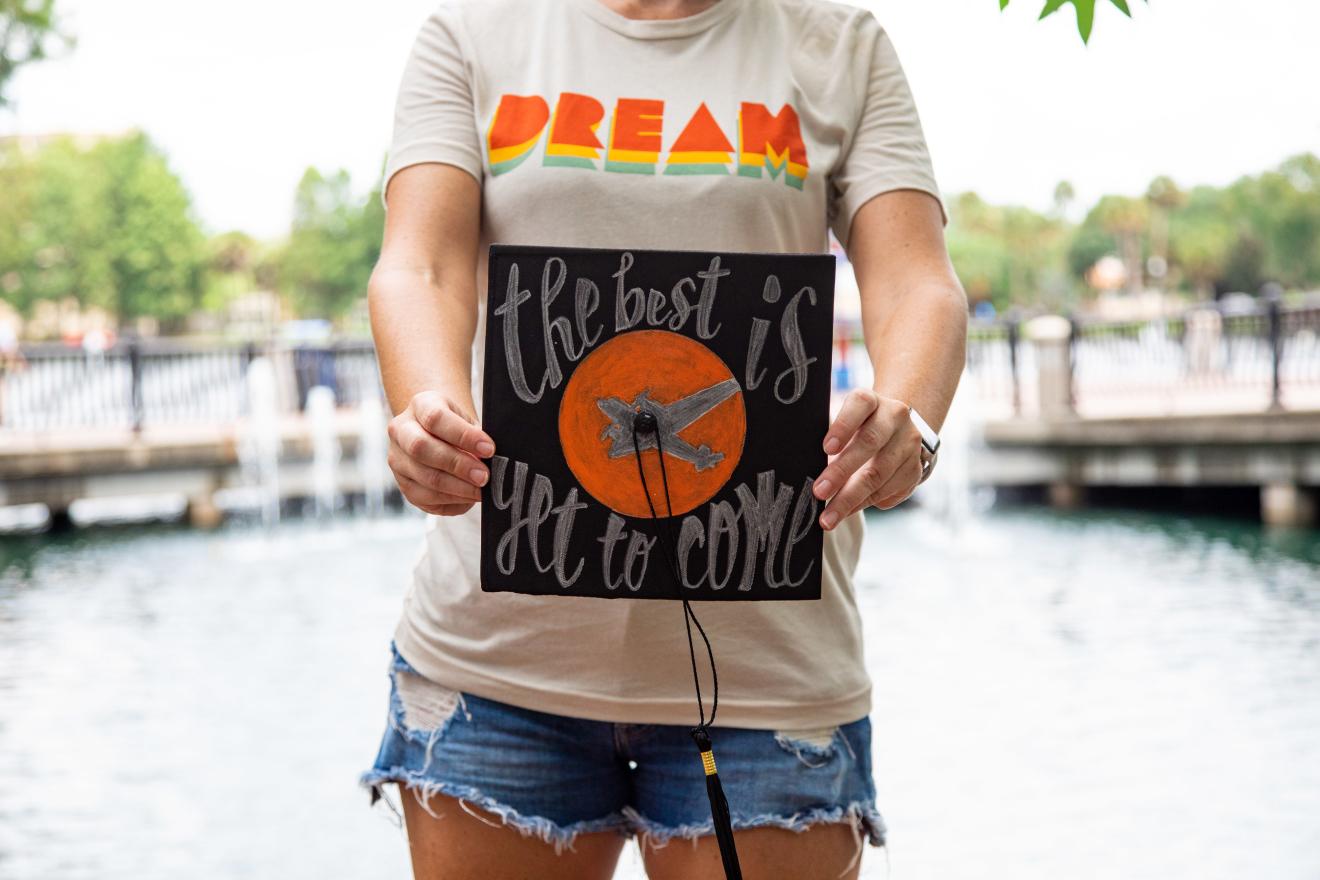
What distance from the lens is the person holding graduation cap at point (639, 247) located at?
52.6 inches

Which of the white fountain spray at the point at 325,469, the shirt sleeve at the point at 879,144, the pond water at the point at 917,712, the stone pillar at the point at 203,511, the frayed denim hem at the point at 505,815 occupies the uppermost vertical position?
the shirt sleeve at the point at 879,144

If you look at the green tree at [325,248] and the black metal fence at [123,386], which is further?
the green tree at [325,248]

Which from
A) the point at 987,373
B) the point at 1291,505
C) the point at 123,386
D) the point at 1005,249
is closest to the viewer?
the point at 1291,505

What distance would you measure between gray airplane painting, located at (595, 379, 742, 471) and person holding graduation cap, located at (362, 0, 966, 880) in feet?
0.52

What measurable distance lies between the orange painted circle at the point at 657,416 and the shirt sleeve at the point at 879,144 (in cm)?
31

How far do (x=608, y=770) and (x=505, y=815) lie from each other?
10cm

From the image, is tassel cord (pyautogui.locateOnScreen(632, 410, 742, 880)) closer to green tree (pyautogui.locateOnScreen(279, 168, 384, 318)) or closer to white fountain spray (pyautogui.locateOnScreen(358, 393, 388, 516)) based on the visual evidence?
white fountain spray (pyautogui.locateOnScreen(358, 393, 388, 516))

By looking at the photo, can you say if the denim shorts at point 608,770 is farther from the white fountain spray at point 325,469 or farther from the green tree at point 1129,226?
the green tree at point 1129,226

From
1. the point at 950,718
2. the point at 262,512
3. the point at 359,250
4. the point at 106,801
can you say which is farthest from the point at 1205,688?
the point at 359,250

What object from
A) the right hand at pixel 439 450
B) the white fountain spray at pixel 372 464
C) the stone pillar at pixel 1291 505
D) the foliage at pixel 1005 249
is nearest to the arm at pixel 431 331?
the right hand at pixel 439 450

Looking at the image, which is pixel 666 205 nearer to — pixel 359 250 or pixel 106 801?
pixel 106 801

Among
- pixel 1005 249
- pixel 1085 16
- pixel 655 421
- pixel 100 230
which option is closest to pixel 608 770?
pixel 655 421

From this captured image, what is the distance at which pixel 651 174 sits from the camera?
4.42ft

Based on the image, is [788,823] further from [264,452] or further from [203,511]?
[264,452]
